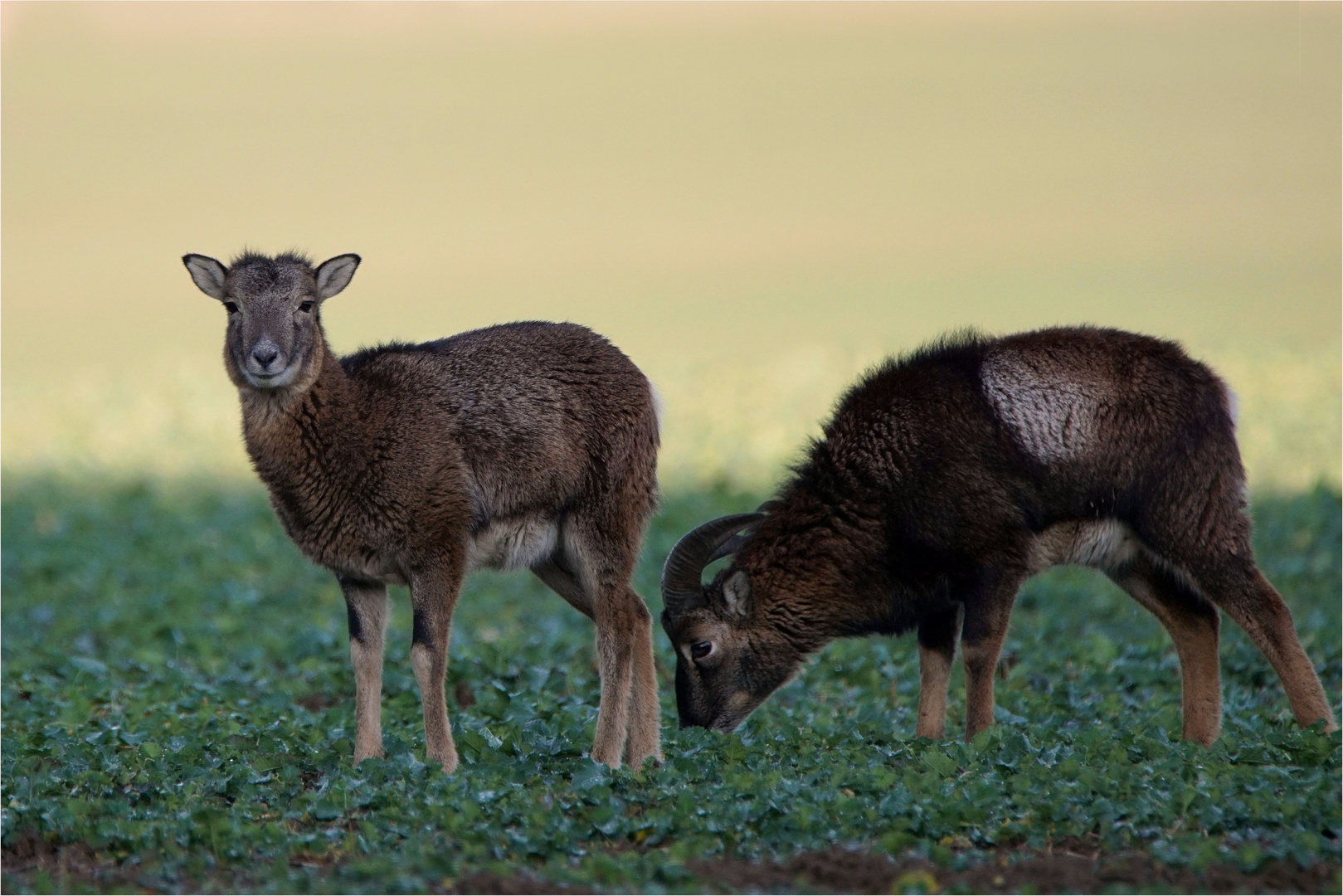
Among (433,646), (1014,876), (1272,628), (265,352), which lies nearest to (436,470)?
(433,646)

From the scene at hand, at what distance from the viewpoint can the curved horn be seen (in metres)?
9.09

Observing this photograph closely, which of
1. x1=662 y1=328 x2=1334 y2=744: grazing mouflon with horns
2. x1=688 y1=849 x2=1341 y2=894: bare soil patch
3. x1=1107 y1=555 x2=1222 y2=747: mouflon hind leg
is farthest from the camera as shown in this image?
x1=1107 y1=555 x2=1222 y2=747: mouflon hind leg

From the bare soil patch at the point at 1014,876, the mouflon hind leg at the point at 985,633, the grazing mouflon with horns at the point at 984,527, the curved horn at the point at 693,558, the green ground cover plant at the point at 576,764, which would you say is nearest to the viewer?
the bare soil patch at the point at 1014,876

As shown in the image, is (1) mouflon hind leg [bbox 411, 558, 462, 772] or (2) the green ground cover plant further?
(1) mouflon hind leg [bbox 411, 558, 462, 772]

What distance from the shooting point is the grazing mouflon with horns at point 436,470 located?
26.4 ft

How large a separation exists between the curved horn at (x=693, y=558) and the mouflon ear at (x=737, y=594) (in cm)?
17

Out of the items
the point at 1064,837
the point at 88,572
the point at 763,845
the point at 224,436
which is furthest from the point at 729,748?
the point at 224,436

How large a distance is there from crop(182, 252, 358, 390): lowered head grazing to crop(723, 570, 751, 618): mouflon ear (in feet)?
8.83

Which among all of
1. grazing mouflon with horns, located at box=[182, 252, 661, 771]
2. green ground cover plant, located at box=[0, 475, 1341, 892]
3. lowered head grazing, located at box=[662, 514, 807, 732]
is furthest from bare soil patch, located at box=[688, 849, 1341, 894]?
lowered head grazing, located at box=[662, 514, 807, 732]

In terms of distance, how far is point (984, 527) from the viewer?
848 centimetres

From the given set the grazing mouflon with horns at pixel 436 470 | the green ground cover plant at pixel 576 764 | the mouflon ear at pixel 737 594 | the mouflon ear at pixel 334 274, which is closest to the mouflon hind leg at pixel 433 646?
the grazing mouflon with horns at pixel 436 470

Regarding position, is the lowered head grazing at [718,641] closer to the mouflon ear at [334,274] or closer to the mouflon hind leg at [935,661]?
the mouflon hind leg at [935,661]

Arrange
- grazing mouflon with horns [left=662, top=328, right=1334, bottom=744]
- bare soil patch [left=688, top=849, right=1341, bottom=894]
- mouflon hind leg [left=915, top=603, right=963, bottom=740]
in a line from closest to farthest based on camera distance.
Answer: bare soil patch [left=688, top=849, right=1341, bottom=894] < grazing mouflon with horns [left=662, top=328, right=1334, bottom=744] < mouflon hind leg [left=915, top=603, right=963, bottom=740]

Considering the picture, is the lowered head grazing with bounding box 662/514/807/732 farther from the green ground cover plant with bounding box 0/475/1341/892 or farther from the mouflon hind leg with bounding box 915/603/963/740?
A: the mouflon hind leg with bounding box 915/603/963/740
